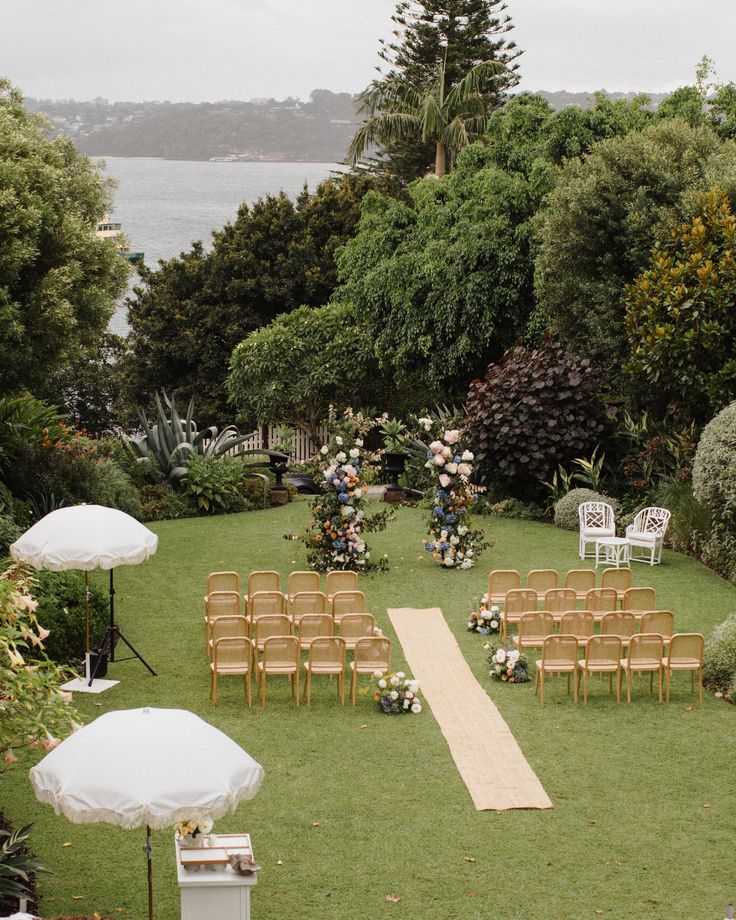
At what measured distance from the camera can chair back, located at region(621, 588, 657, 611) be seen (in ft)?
50.7

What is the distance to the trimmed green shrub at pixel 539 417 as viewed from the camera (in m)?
23.7

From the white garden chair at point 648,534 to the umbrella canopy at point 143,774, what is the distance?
1304cm

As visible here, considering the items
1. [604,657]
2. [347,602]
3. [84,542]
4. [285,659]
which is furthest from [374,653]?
[84,542]

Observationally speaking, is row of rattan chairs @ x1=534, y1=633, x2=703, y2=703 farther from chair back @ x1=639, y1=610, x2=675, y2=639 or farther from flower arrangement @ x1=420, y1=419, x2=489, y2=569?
flower arrangement @ x1=420, y1=419, x2=489, y2=569

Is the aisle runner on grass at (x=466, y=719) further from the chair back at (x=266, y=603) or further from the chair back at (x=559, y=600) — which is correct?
the chair back at (x=266, y=603)

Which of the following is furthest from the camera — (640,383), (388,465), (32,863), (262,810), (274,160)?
(274,160)

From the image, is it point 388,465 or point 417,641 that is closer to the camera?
point 417,641

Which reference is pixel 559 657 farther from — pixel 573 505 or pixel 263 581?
pixel 573 505

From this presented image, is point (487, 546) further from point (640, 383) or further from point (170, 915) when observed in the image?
point (170, 915)

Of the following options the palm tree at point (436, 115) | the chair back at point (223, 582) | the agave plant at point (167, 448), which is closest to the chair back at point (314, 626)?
the chair back at point (223, 582)

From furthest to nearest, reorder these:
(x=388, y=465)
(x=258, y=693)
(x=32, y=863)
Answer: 1. (x=388, y=465)
2. (x=258, y=693)
3. (x=32, y=863)

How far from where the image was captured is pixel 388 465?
1046 inches

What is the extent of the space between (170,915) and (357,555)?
404 inches

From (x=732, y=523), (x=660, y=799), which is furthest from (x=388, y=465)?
(x=660, y=799)
